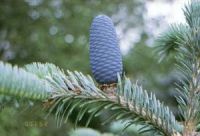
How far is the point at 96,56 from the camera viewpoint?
636 millimetres

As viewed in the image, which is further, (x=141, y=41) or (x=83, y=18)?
(x=141, y=41)

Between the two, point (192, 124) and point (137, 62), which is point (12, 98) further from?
point (137, 62)

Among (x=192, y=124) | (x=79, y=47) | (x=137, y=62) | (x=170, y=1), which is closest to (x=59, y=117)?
(x=192, y=124)

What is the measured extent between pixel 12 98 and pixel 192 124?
0.25 m

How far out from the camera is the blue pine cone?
632mm

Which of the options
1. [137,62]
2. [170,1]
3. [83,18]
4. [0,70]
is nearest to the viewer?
[0,70]

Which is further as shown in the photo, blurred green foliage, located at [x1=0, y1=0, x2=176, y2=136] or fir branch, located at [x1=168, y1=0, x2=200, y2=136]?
blurred green foliage, located at [x1=0, y1=0, x2=176, y2=136]

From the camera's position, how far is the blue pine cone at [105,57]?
0.63m

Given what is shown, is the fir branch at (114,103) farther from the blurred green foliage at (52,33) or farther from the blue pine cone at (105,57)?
the blurred green foliage at (52,33)

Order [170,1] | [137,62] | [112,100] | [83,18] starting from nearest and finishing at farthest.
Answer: [112,100], [83,18], [137,62], [170,1]

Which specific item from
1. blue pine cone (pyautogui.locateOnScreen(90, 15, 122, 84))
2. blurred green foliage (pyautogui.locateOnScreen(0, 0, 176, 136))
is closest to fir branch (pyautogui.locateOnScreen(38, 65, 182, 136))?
blue pine cone (pyautogui.locateOnScreen(90, 15, 122, 84))

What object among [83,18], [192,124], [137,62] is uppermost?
[83,18]

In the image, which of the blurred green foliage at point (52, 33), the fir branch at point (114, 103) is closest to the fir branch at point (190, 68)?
the fir branch at point (114, 103)

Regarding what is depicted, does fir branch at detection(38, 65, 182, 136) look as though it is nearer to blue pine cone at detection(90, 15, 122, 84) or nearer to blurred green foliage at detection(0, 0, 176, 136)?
blue pine cone at detection(90, 15, 122, 84)
